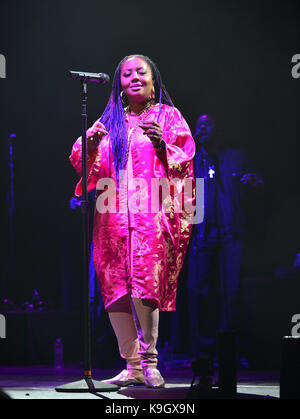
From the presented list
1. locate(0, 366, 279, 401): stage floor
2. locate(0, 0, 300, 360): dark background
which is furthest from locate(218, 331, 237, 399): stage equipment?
locate(0, 0, 300, 360): dark background

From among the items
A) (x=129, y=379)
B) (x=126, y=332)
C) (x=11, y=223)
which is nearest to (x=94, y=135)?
(x=126, y=332)

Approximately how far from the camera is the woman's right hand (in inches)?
176

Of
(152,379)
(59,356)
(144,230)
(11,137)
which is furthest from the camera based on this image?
(11,137)

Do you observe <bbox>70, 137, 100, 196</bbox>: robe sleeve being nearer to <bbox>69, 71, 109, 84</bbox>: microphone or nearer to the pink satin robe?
the pink satin robe

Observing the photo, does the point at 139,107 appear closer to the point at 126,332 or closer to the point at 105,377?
the point at 126,332

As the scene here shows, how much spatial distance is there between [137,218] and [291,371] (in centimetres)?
136

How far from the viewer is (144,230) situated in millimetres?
4402

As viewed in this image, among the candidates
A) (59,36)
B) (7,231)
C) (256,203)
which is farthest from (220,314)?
(59,36)

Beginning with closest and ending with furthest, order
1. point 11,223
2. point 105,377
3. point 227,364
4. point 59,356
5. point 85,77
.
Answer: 1. point 227,364
2. point 85,77
3. point 105,377
4. point 59,356
5. point 11,223

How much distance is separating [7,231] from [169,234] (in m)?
2.90

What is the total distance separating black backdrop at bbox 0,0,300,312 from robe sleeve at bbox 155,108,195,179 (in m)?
2.26

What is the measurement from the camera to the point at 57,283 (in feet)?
23.3

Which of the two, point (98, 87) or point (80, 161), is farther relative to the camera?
point (98, 87)
